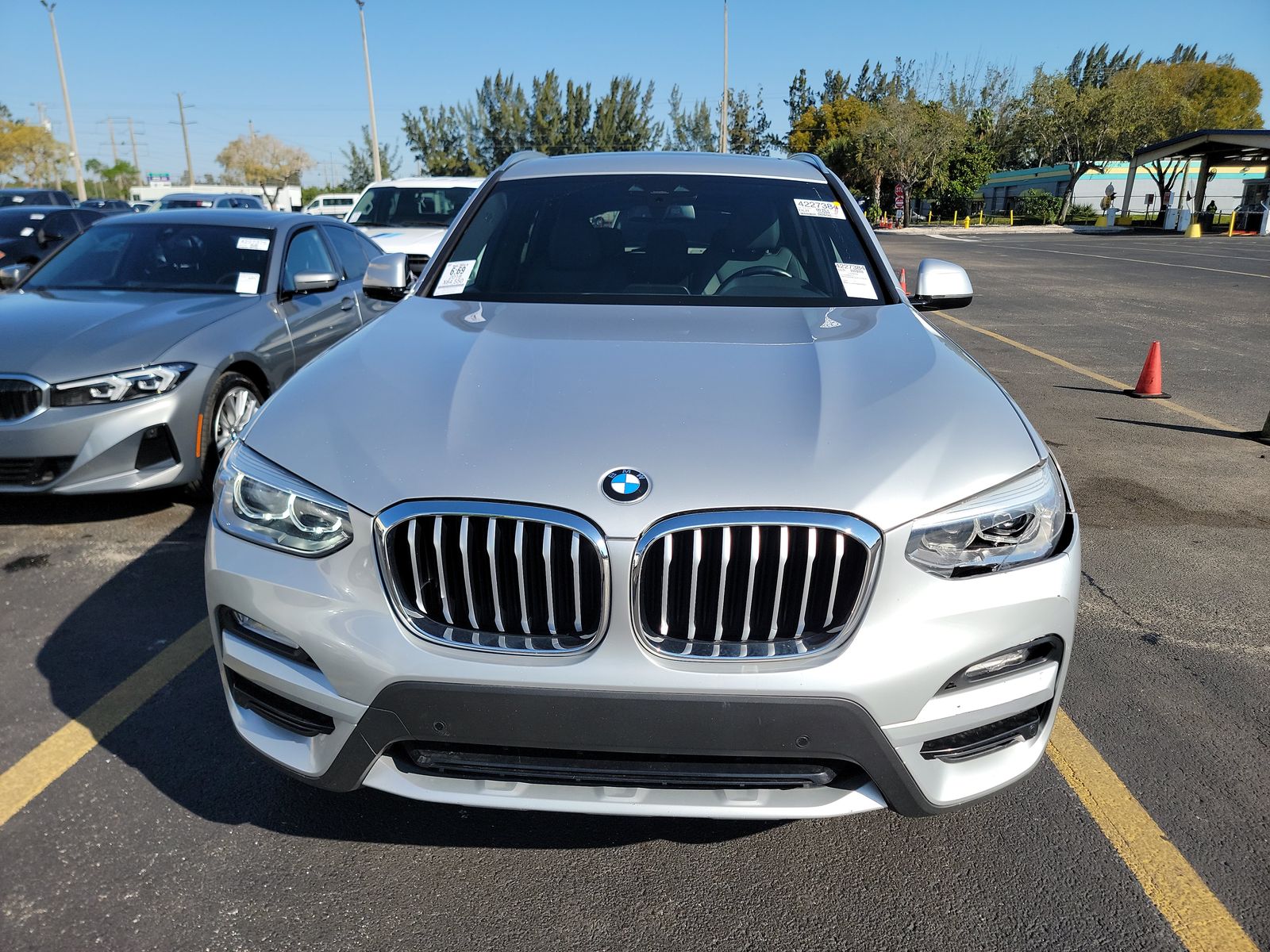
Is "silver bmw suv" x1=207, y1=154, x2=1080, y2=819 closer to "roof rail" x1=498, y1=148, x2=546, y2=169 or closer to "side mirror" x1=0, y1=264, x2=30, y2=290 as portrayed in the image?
"roof rail" x1=498, y1=148, x2=546, y2=169

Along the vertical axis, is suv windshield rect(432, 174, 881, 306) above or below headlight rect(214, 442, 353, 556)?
above

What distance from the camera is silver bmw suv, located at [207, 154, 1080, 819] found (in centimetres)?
192

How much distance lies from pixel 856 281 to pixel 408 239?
8958mm

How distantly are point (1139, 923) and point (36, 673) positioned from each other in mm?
3471

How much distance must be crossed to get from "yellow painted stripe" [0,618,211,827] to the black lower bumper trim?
1.40m

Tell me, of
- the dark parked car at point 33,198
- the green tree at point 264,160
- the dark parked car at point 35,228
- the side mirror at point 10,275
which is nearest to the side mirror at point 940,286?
the side mirror at point 10,275

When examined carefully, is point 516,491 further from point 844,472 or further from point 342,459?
point 844,472

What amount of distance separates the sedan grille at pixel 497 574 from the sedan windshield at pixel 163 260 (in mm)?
4324

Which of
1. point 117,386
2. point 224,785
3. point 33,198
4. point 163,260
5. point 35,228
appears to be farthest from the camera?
point 33,198

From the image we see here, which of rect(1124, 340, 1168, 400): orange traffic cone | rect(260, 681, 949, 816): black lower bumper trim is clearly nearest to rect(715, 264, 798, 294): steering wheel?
rect(260, 681, 949, 816): black lower bumper trim

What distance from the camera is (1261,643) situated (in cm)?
365

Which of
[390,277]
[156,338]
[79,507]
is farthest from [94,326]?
[390,277]

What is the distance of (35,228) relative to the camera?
13.2 meters

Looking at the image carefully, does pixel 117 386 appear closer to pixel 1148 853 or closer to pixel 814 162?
pixel 814 162
